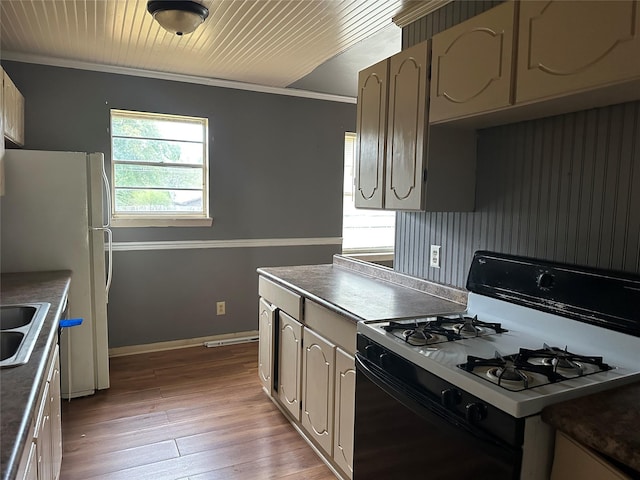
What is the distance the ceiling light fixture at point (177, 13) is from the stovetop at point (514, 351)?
5.93 feet

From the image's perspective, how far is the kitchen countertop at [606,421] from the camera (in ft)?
2.94

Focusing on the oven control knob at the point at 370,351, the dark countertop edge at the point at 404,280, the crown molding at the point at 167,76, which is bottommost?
the oven control knob at the point at 370,351

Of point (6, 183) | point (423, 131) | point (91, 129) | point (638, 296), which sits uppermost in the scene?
point (91, 129)

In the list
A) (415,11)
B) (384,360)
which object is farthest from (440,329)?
(415,11)

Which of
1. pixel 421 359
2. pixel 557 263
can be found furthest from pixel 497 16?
pixel 421 359

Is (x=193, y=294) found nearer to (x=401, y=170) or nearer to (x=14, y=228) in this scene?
(x=14, y=228)

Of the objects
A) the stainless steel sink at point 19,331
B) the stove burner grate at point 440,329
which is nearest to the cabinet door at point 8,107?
the stainless steel sink at point 19,331

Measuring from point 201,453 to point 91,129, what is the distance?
256cm

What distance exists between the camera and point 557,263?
5.14 ft

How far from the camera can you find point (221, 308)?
4.09 m

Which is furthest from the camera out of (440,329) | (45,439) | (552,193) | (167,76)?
(167,76)

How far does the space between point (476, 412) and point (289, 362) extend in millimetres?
1517

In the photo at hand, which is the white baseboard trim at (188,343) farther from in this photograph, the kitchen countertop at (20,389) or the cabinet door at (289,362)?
the kitchen countertop at (20,389)

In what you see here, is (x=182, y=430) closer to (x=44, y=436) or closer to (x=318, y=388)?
(x=318, y=388)
